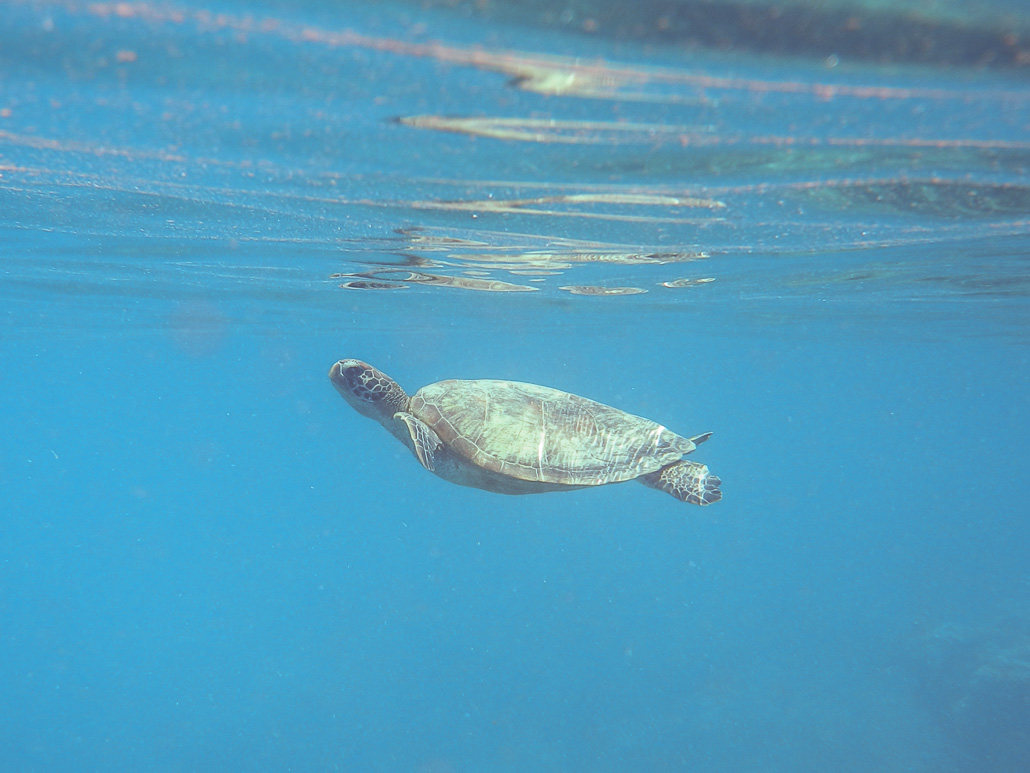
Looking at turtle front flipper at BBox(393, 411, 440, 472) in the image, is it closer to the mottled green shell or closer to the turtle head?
the mottled green shell

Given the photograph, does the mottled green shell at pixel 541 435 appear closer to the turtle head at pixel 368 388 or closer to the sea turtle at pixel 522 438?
the sea turtle at pixel 522 438

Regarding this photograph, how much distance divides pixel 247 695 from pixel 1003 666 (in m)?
37.2

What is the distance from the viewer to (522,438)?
8266 millimetres

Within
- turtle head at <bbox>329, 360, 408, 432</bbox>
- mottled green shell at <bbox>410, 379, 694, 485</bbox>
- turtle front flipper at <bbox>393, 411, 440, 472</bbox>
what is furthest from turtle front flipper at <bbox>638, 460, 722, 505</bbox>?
turtle head at <bbox>329, 360, 408, 432</bbox>

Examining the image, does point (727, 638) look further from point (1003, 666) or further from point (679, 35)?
point (679, 35)

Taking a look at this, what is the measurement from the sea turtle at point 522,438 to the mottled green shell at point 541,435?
0.01 m

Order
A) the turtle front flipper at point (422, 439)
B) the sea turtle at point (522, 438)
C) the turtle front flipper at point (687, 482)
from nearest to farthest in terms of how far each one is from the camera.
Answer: the turtle front flipper at point (422, 439), the sea turtle at point (522, 438), the turtle front flipper at point (687, 482)

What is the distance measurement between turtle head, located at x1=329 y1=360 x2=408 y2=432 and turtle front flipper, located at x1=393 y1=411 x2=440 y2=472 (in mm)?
618

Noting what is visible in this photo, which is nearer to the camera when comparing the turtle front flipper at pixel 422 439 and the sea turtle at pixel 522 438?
the turtle front flipper at pixel 422 439

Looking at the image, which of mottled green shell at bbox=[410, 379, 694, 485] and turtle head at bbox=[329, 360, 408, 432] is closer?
mottled green shell at bbox=[410, 379, 694, 485]

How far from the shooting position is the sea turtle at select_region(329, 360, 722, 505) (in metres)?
8.09

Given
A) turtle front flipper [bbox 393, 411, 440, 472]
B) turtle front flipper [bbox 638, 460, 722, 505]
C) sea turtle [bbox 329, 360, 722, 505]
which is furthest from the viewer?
turtle front flipper [bbox 638, 460, 722, 505]

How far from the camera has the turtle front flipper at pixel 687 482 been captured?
871 centimetres

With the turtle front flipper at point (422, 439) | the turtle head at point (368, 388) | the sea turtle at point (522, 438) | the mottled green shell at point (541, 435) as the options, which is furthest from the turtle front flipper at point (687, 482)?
the turtle head at point (368, 388)
